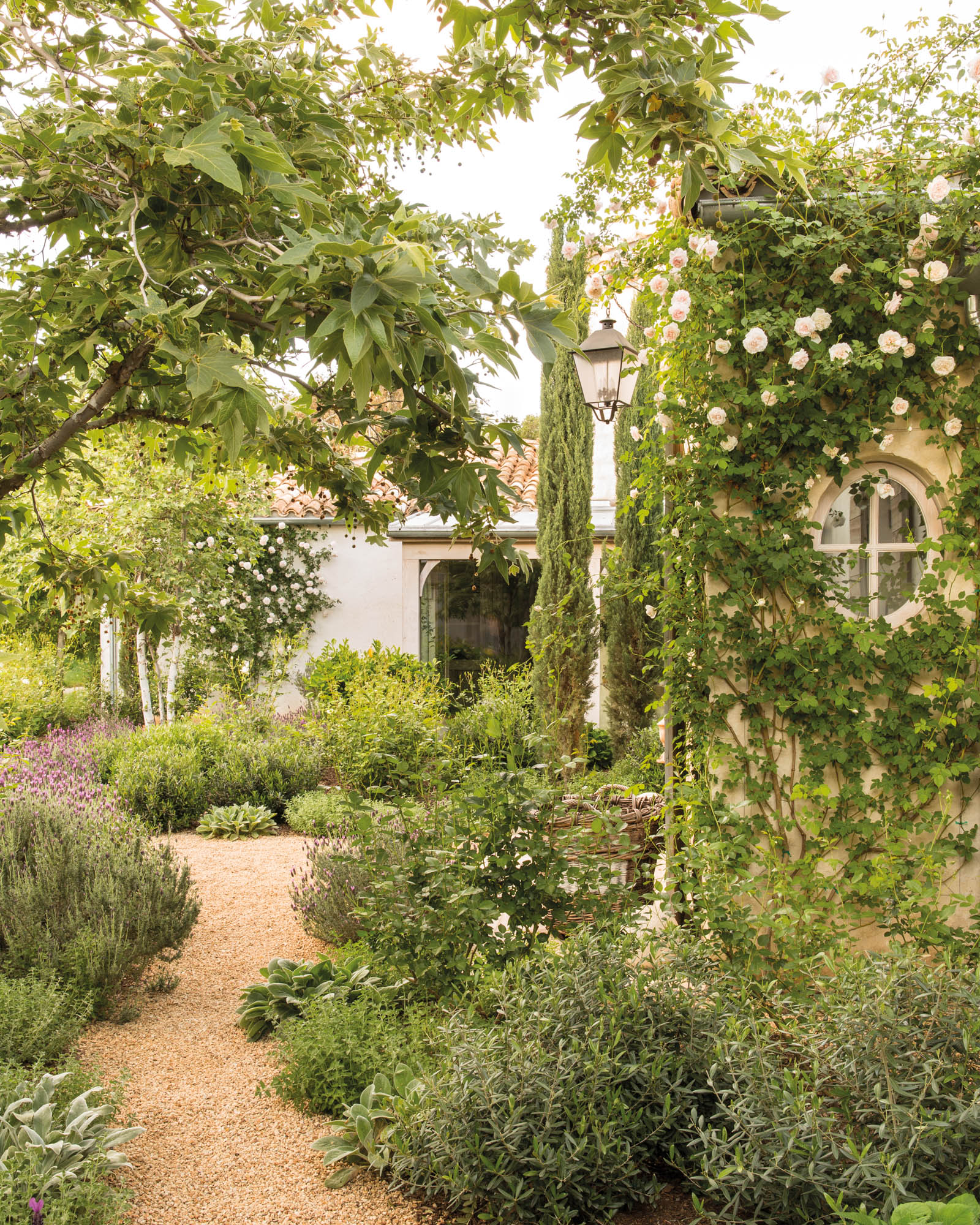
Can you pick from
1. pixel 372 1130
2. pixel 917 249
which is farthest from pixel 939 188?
pixel 372 1130

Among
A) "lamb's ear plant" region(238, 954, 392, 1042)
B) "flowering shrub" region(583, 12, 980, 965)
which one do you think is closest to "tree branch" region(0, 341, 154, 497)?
"lamb's ear plant" region(238, 954, 392, 1042)

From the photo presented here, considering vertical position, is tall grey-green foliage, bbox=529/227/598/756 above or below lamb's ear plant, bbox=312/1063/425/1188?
above

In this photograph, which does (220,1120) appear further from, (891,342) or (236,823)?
(236,823)

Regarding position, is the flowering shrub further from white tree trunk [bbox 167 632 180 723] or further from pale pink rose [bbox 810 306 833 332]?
white tree trunk [bbox 167 632 180 723]

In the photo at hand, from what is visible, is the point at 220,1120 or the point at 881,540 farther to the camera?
the point at 881,540

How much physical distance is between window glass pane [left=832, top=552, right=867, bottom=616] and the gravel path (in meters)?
2.92

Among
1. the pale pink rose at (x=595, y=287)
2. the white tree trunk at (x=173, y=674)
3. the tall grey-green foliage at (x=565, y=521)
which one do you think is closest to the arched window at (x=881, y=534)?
the pale pink rose at (x=595, y=287)

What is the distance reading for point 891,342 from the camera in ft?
11.0

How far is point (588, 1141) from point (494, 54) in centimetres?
304

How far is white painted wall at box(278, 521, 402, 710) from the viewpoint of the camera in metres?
11.1

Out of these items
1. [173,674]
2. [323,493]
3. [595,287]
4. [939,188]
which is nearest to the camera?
[939,188]

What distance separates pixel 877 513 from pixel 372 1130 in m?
3.23

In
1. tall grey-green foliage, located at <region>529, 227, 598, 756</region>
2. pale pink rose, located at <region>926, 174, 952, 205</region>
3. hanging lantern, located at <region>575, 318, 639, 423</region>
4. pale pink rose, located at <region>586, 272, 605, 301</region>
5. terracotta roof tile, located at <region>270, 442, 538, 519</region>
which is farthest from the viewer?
terracotta roof tile, located at <region>270, 442, 538, 519</region>

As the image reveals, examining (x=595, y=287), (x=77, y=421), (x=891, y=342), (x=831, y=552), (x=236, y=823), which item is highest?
(x=595, y=287)
